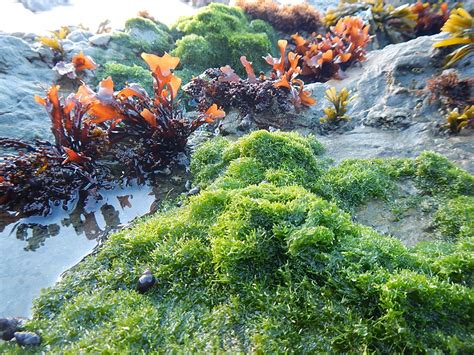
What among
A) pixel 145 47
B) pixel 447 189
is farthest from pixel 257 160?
pixel 145 47

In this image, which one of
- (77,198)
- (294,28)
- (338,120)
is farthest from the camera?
(294,28)

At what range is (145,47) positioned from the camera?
676 cm

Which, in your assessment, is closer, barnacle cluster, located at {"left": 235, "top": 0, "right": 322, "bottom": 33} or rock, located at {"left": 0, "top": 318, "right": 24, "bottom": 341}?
rock, located at {"left": 0, "top": 318, "right": 24, "bottom": 341}

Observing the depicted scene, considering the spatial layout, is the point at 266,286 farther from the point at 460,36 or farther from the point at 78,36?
the point at 78,36

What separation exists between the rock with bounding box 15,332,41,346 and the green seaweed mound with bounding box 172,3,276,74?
18.1ft

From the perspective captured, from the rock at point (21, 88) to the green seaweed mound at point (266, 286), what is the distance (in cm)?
241

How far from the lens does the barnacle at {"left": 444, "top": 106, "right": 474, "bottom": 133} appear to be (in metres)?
3.84

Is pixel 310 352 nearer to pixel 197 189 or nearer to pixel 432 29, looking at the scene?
pixel 197 189

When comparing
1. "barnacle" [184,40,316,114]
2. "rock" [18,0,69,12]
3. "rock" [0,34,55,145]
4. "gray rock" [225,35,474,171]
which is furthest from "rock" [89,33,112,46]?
"rock" [18,0,69,12]

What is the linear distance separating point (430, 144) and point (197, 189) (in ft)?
9.06

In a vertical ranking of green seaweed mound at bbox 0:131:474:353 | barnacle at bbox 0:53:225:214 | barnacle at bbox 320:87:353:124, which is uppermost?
barnacle at bbox 0:53:225:214

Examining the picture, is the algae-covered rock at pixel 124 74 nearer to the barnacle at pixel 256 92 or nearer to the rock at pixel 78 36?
the rock at pixel 78 36

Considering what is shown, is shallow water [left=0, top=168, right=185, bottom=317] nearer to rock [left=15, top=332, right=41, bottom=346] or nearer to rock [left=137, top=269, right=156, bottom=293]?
rock [left=15, top=332, right=41, bottom=346]

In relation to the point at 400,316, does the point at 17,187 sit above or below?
above
